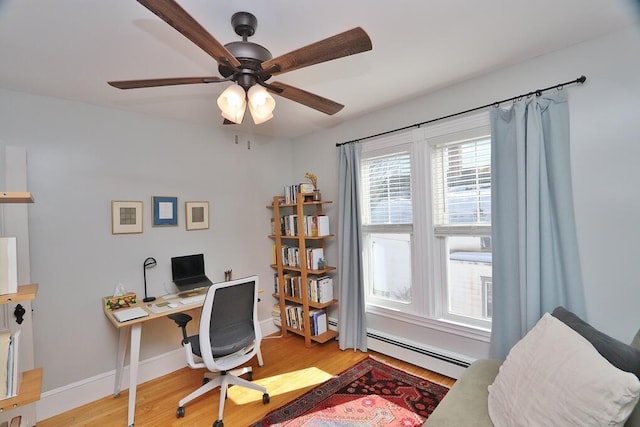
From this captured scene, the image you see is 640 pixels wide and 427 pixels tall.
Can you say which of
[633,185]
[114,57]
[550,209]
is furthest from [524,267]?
[114,57]

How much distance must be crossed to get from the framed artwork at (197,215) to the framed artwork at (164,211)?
12 cm

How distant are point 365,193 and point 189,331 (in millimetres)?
2294

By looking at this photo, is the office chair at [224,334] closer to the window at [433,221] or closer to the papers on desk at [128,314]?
the papers on desk at [128,314]

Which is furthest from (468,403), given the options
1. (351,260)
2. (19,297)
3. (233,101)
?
(19,297)

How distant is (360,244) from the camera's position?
297 cm

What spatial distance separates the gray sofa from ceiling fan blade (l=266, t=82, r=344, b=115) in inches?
66.6

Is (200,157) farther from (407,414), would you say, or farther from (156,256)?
(407,414)

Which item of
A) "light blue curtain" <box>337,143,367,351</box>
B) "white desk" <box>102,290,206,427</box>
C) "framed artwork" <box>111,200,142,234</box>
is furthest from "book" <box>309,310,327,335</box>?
"framed artwork" <box>111,200,142,234</box>

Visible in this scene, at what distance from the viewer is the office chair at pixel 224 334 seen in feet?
6.63

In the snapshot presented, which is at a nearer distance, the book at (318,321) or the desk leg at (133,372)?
the desk leg at (133,372)

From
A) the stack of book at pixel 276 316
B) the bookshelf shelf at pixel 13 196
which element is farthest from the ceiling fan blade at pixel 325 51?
the stack of book at pixel 276 316

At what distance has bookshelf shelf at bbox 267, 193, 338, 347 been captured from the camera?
3.21 metres

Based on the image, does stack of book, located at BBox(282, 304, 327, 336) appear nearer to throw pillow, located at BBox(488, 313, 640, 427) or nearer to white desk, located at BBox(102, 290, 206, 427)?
white desk, located at BBox(102, 290, 206, 427)

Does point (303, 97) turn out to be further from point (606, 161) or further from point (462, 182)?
point (606, 161)
